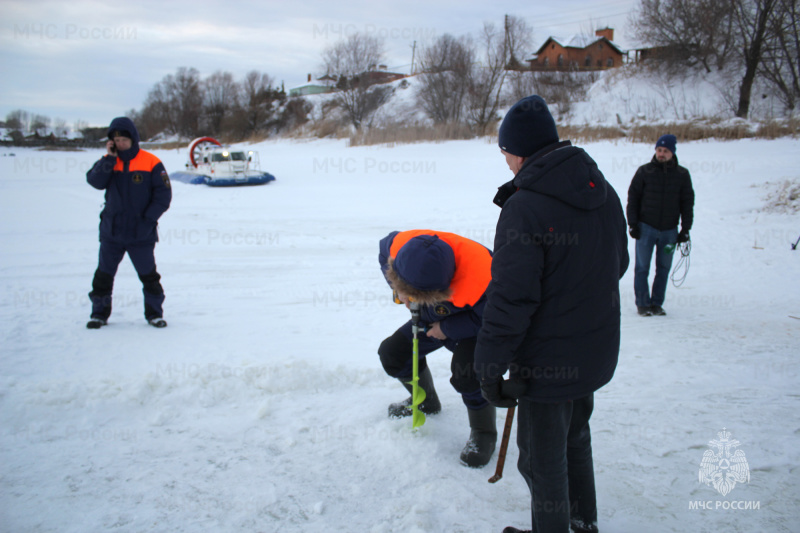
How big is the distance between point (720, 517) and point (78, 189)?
62.5 feet

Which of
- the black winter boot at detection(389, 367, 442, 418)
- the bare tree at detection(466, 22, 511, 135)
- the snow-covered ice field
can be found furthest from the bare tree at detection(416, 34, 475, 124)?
the black winter boot at detection(389, 367, 442, 418)

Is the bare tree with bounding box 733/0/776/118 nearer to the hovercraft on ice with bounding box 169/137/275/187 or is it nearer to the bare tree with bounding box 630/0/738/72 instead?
the bare tree with bounding box 630/0/738/72

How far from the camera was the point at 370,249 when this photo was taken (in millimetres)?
8609

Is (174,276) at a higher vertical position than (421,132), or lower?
lower

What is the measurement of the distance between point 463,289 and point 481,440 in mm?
948

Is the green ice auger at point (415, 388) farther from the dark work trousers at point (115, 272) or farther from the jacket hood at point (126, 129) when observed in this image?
the jacket hood at point (126, 129)

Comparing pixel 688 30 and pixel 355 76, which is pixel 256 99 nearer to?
pixel 355 76

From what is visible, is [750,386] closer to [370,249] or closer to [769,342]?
[769,342]

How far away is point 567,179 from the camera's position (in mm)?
1804

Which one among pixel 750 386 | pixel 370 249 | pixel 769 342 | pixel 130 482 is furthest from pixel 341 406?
pixel 370 249

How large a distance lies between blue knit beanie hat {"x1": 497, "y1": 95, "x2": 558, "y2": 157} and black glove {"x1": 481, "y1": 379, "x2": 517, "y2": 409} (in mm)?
948

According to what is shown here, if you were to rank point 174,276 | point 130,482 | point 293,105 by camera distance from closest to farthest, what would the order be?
point 130,482 < point 174,276 < point 293,105

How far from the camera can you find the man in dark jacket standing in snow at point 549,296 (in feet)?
5.90

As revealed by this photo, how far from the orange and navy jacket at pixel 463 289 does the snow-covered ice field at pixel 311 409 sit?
2.72 ft
